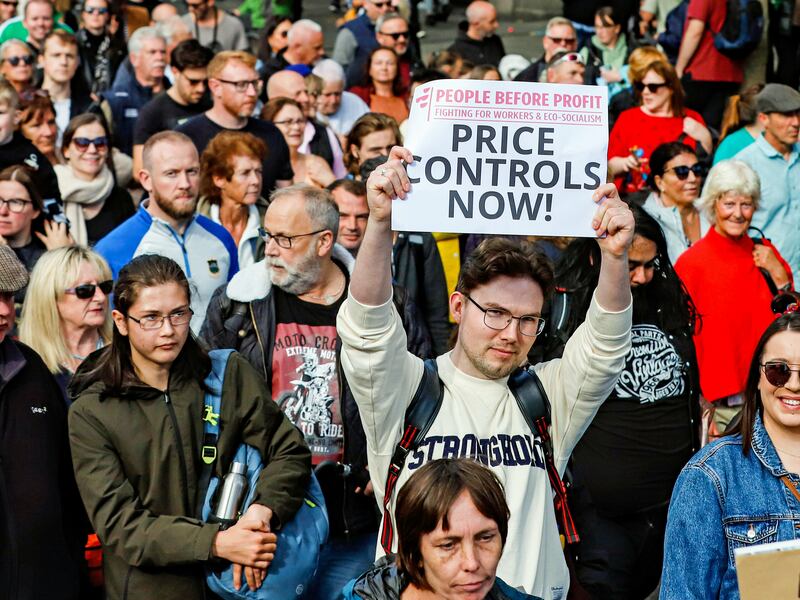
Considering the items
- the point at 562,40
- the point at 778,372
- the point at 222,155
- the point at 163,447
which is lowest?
the point at 163,447

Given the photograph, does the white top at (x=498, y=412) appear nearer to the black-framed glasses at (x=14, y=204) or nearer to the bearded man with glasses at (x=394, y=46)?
the black-framed glasses at (x=14, y=204)

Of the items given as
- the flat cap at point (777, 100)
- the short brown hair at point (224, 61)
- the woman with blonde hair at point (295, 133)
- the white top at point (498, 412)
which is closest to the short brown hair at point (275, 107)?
the woman with blonde hair at point (295, 133)

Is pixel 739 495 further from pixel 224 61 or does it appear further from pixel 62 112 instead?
pixel 62 112

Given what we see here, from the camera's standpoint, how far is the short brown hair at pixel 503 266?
4418 mm

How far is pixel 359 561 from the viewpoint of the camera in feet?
18.9

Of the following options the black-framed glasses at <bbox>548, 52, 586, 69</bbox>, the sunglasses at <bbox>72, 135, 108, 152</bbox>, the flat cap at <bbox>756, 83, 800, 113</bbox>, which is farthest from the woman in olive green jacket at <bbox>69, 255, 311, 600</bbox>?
the black-framed glasses at <bbox>548, 52, 586, 69</bbox>

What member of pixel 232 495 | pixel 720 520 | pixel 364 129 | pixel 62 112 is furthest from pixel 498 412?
pixel 62 112

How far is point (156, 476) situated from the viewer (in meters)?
5.01

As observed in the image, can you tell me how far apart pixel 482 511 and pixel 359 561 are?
7.26ft

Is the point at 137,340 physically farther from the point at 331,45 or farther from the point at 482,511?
the point at 331,45

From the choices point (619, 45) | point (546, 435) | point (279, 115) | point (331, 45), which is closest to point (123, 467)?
point (546, 435)

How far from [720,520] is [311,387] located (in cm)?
226

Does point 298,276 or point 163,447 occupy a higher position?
point 298,276

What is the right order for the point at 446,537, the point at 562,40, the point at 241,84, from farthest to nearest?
the point at 562,40 < the point at 241,84 < the point at 446,537
